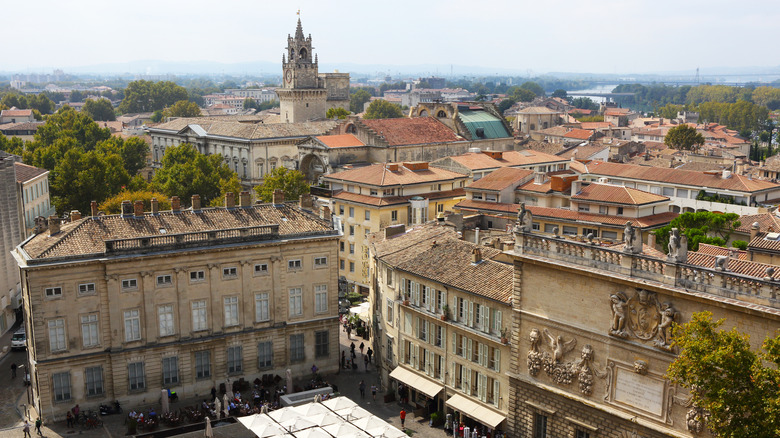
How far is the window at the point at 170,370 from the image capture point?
152 feet

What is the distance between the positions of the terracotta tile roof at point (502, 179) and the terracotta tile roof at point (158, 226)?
25437 millimetres

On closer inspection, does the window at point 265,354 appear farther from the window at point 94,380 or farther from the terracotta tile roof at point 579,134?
the terracotta tile roof at point 579,134

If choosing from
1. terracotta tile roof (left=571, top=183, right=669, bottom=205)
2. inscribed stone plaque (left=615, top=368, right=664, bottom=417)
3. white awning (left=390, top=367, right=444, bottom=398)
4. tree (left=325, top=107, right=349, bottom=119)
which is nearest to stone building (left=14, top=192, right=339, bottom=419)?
white awning (left=390, top=367, right=444, bottom=398)

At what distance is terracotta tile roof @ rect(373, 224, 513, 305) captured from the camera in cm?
4147

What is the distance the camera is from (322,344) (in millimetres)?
51281

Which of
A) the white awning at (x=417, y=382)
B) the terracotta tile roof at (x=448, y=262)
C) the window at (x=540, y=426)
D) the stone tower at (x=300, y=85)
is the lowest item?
the white awning at (x=417, y=382)

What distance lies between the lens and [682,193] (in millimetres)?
77625

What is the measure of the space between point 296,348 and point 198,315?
285 inches

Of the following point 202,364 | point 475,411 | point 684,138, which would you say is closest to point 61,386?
point 202,364

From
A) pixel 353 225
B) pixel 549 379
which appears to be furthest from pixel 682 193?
pixel 549 379

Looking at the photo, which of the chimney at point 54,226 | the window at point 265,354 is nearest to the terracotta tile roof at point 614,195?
the window at point 265,354

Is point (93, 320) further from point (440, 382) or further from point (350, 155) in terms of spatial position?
point (350, 155)

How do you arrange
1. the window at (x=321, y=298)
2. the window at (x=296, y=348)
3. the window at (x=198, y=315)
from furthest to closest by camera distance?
the window at (x=321, y=298)
the window at (x=296, y=348)
the window at (x=198, y=315)

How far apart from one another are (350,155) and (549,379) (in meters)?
61.9
